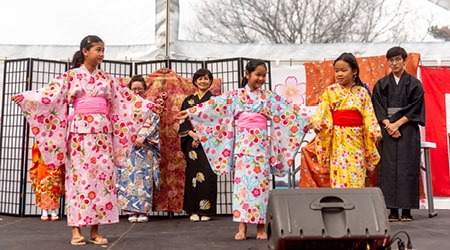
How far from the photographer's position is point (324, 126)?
4223 mm

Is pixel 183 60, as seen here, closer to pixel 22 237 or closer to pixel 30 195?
pixel 30 195

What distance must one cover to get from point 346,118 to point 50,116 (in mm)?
2179

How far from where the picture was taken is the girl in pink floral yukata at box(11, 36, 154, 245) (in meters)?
3.69

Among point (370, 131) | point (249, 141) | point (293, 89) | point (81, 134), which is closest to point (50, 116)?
point (81, 134)

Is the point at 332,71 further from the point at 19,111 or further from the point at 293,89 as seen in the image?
the point at 19,111

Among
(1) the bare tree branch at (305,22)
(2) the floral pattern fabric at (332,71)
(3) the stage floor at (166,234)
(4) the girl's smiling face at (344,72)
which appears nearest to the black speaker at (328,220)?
(3) the stage floor at (166,234)

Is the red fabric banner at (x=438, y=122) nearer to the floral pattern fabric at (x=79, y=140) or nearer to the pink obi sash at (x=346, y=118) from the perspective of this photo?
the pink obi sash at (x=346, y=118)

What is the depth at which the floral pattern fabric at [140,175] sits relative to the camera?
5359 mm

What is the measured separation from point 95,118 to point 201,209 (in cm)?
193

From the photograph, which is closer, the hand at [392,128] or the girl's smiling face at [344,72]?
the girl's smiling face at [344,72]

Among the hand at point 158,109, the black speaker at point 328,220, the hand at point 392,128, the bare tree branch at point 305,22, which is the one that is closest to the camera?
the black speaker at point 328,220

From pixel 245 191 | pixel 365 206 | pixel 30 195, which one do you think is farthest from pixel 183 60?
pixel 365 206

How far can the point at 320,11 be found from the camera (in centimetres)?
1650

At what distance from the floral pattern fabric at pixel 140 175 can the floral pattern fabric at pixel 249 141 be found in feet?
4.49
